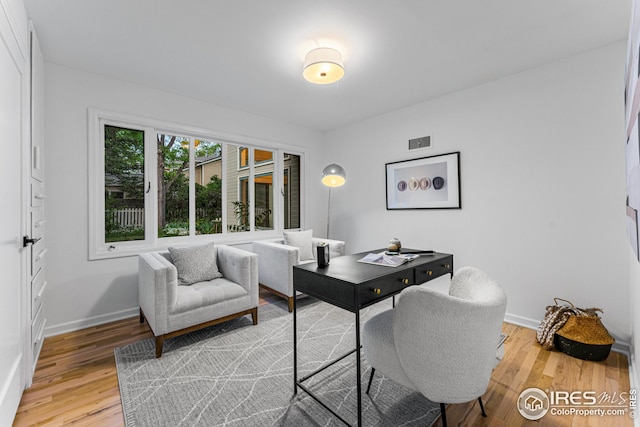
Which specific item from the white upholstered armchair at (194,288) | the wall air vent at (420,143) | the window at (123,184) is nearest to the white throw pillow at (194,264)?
the white upholstered armchair at (194,288)

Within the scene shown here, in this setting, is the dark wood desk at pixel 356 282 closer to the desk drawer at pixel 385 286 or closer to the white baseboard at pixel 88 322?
the desk drawer at pixel 385 286

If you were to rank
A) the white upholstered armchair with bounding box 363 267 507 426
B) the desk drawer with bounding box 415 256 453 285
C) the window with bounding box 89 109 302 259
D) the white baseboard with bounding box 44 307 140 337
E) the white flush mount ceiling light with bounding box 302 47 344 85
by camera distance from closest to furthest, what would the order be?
the white upholstered armchair with bounding box 363 267 507 426, the desk drawer with bounding box 415 256 453 285, the white flush mount ceiling light with bounding box 302 47 344 85, the white baseboard with bounding box 44 307 140 337, the window with bounding box 89 109 302 259

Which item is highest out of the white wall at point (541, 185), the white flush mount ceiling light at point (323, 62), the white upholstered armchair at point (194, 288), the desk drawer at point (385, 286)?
the white flush mount ceiling light at point (323, 62)

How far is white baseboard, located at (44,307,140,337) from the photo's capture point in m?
2.67

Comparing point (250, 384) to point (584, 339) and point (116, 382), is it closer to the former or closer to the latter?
point (116, 382)

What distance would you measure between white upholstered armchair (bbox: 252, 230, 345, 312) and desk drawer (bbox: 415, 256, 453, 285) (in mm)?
1402

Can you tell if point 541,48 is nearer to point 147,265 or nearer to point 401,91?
point 401,91

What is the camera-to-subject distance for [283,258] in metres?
3.31

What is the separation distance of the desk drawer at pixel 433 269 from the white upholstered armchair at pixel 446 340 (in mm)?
521

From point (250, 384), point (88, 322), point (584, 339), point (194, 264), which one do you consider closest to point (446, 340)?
point (250, 384)

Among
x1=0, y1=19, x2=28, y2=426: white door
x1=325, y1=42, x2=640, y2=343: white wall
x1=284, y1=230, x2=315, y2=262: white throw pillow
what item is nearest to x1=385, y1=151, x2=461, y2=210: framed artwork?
x1=325, y1=42, x2=640, y2=343: white wall

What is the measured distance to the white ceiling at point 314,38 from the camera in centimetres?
197

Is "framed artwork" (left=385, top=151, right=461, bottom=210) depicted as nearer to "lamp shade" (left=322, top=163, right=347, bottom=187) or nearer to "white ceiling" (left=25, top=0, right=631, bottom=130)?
"white ceiling" (left=25, top=0, right=631, bottom=130)

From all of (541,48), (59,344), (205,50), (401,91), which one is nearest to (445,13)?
(541,48)
